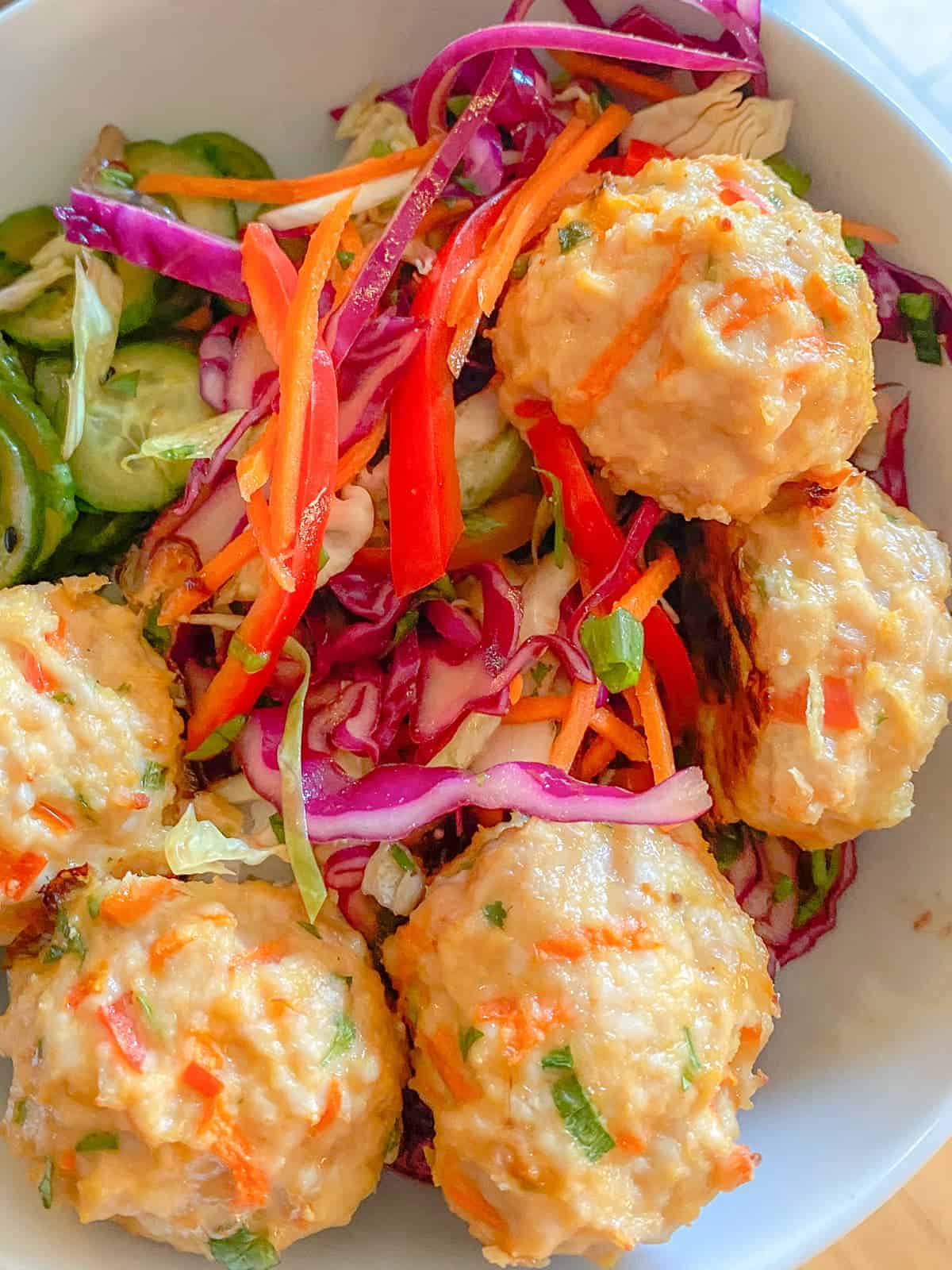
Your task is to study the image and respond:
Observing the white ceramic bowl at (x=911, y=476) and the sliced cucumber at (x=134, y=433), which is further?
the sliced cucumber at (x=134, y=433)

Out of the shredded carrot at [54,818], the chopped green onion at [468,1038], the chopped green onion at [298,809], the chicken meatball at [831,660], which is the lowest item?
the shredded carrot at [54,818]

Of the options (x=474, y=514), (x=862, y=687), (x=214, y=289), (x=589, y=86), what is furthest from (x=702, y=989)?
(x=589, y=86)

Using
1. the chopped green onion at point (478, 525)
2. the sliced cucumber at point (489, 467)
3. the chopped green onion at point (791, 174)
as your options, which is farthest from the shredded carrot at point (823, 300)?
the chopped green onion at point (478, 525)

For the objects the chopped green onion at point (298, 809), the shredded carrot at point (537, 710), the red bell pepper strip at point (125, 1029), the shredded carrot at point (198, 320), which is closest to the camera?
the red bell pepper strip at point (125, 1029)

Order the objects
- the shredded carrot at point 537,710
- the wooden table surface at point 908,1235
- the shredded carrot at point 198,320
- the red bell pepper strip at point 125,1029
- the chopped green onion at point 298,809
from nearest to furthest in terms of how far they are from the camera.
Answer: the red bell pepper strip at point 125,1029 → the chopped green onion at point 298,809 → the shredded carrot at point 537,710 → the shredded carrot at point 198,320 → the wooden table surface at point 908,1235

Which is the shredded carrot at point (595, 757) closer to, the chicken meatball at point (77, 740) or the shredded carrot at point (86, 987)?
the chicken meatball at point (77, 740)

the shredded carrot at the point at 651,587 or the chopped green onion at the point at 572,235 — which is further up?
the chopped green onion at the point at 572,235

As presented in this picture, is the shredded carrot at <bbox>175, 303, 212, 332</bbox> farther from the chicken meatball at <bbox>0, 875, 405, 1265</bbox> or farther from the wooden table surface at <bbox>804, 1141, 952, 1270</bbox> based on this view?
the wooden table surface at <bbox>804, 1141, 952, 1270</bbox>
